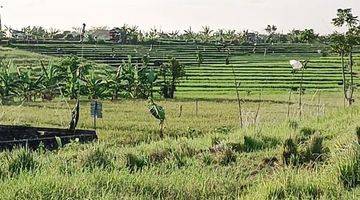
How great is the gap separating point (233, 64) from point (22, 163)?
2089 inches

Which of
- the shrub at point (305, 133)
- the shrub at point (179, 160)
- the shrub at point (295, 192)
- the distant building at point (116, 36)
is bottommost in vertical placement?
the shrub at point (179, 160)

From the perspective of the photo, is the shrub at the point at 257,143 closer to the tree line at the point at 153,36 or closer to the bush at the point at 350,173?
the bush at the point at 350,173

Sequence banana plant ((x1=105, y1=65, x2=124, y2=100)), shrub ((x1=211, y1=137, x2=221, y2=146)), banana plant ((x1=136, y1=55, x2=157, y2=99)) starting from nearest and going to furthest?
shrub ((x1=211, y1=137, x2=221, y2=146)) < banana plant ((x1=105, y1=65, x2=124, y2=100)) < banana plant ((x1=136, y1=55, x2=157, y2=99))

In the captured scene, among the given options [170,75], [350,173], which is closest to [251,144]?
[350,173]

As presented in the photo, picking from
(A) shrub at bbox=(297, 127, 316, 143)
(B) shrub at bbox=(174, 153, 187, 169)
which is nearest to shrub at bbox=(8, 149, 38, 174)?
(B) shrub at bbox=(174, 153, 187, 169)

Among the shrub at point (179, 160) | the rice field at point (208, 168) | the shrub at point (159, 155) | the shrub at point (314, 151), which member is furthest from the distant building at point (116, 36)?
the shrub at point (314, 151)

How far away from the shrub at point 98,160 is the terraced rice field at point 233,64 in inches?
1125

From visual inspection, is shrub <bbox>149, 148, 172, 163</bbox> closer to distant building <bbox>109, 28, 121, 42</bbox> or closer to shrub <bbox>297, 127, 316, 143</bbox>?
shrub <bbox>297, 127, 316, 143</bbox>

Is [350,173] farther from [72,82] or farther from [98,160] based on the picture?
[72,82]

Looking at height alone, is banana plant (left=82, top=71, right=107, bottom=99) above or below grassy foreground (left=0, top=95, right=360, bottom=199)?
below

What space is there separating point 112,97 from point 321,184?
2654cm

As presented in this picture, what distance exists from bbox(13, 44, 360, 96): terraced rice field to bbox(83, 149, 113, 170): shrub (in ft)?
93.8

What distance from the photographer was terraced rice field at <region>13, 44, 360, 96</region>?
1740 inches

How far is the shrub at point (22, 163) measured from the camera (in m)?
6.43
